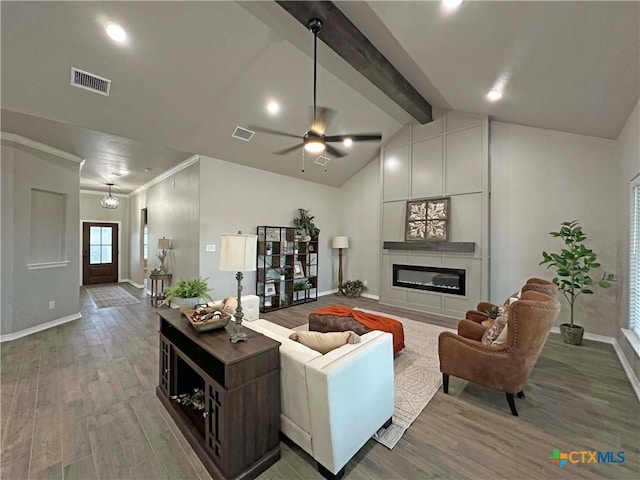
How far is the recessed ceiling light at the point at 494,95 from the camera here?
3.94 m

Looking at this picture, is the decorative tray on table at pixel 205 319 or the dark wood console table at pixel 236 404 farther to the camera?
the decorative tray on table at pixel 205 319

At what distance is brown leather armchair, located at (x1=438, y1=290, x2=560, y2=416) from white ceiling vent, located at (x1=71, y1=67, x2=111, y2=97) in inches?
195

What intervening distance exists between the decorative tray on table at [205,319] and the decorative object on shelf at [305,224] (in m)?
4.36

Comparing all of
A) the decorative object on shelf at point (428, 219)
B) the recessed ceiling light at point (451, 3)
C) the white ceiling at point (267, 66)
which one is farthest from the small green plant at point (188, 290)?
the recessed ceiling light at point (451, 3)

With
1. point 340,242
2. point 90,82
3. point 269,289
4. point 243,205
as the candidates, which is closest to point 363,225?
point 340,242

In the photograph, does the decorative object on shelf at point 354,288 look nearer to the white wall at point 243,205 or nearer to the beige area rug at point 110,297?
the white wall at point 243,205

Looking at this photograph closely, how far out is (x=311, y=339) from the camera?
84.2 inches

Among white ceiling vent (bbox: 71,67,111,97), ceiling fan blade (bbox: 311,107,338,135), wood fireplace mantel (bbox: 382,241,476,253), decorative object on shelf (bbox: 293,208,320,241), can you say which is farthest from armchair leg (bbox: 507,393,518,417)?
white ceiling vent (bbox: 71,67,111,97)

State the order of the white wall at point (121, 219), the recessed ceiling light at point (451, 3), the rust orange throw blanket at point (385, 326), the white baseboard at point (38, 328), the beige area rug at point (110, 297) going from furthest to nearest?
1. the white wall at point (121, 219)
2. the beige area rug at point (110, 297)
3. the white baseboard at point (38, 328)
4. the rust orange throw blanket at point (385, 326)
5. the recessed ceiling light at point (451, 3)

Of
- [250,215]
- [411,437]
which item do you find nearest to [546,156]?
[411,437]

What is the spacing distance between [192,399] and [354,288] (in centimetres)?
527

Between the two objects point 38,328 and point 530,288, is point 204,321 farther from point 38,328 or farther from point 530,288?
point 38,328

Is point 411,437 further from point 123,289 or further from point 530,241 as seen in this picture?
point 123,289

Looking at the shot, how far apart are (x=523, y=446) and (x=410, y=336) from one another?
2.23 m
